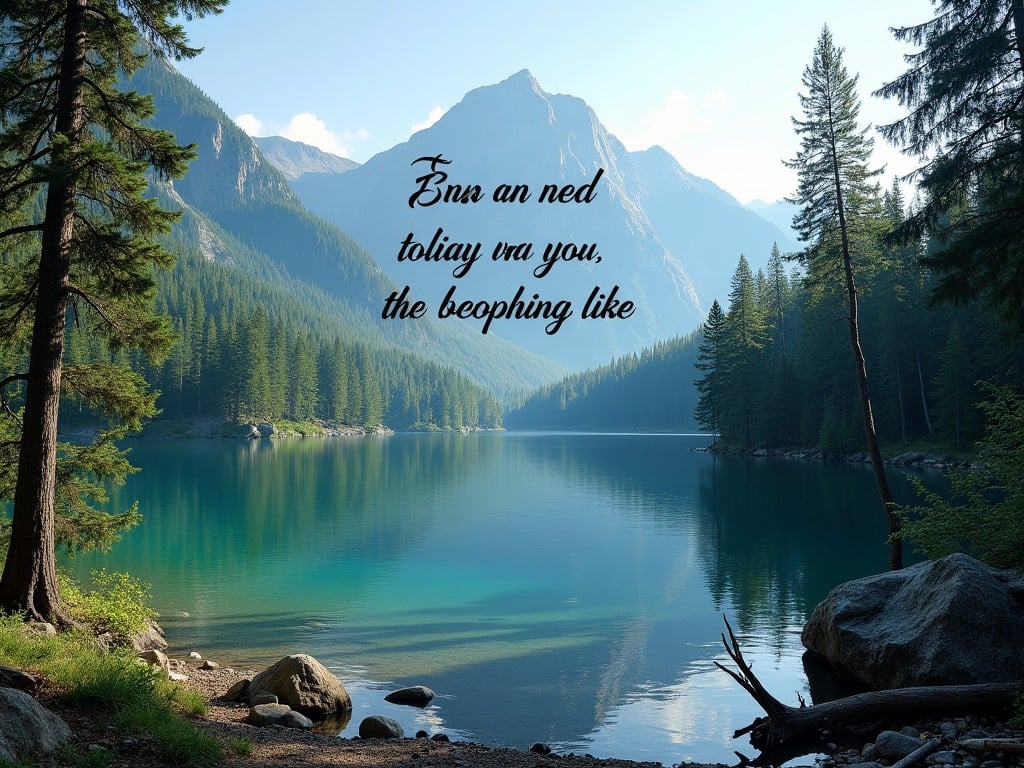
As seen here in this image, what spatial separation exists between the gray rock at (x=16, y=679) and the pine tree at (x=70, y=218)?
361 cm

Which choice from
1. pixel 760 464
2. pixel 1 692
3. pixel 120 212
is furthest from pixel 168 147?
pixel 760 464

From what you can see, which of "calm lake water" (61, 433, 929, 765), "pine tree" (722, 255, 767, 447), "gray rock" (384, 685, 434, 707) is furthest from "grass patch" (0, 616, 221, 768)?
"pine tree" (722, 255, 767, 447)

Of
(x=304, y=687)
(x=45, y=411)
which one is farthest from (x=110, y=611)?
(x=304, y=687)

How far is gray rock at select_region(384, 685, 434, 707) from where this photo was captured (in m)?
12.9

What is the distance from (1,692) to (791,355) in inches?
3824

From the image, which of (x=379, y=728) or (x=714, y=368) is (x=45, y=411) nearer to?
(x=379, y=728)

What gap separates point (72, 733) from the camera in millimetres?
7871

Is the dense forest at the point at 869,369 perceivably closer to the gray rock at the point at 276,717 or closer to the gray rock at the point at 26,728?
the gray rock at the point at 276,717

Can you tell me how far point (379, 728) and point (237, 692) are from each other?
3.02m

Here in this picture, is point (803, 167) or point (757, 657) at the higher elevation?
point (803, 167)

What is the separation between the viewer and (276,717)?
36.4 feet

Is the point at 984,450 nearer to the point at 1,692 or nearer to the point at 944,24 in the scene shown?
the point at 944,24

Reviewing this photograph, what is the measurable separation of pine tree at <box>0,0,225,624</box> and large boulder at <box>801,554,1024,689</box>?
1370cm

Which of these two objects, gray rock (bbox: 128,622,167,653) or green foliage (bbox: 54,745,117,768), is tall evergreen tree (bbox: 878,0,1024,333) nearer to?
green foliage (bbox: 54,745,117,768)
